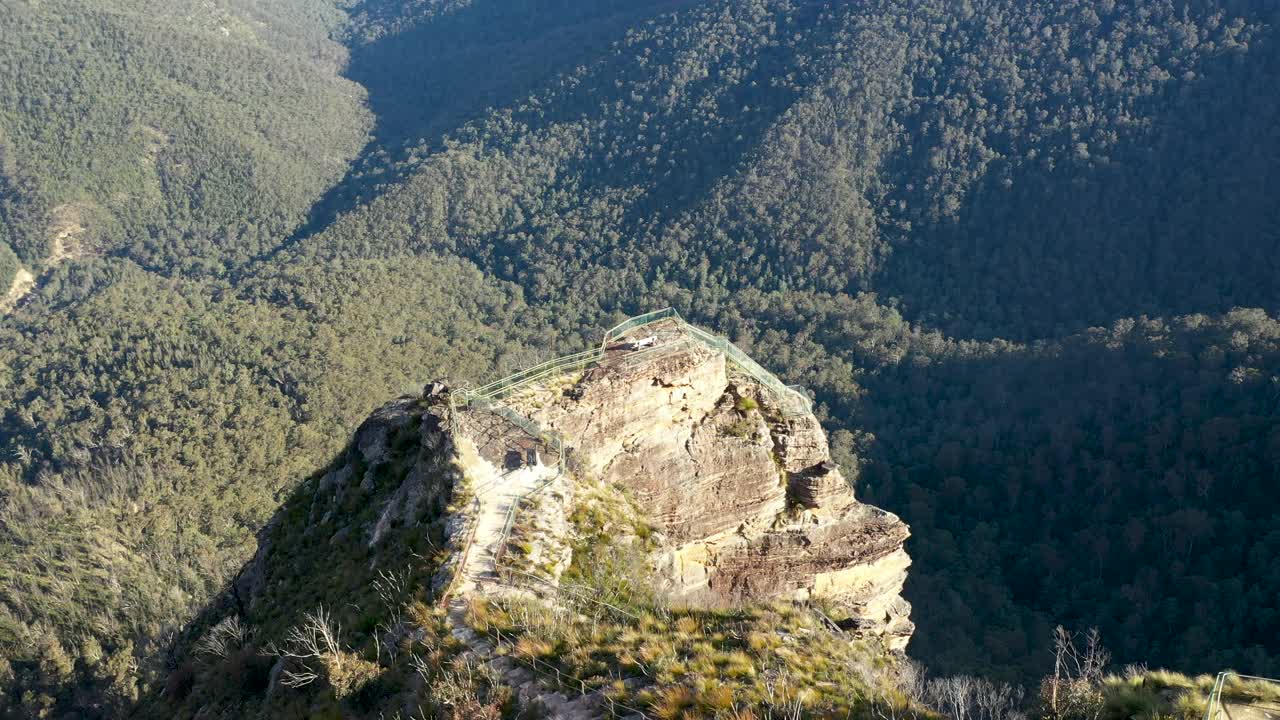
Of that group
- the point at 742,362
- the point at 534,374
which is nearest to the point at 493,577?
the point at 534,374

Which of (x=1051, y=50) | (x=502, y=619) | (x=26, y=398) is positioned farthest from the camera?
(x=1051, y=50)

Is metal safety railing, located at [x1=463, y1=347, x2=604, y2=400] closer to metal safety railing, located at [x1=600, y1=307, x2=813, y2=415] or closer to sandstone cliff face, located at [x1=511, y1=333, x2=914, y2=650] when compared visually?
sandstone cliff face, located at [x1=511, y1=333, x2=914, y2=650]

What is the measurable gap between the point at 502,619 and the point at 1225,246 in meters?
129

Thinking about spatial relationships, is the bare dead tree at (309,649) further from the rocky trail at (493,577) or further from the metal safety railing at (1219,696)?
the metal safety railing at (1219,696)

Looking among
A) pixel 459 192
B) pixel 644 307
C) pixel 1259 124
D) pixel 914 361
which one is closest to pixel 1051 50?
pixel 1259 124

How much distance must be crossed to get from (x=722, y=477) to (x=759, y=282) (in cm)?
10722

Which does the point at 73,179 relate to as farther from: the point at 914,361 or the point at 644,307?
the point at 914,361

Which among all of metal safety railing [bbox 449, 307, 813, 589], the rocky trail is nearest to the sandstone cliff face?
metal safety railing [bbox 449, 307, 813, 589]

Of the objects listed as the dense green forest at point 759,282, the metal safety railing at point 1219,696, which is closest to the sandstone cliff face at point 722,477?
the metal safety railing at point 1219,696

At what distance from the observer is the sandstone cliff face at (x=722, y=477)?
27.4 metres

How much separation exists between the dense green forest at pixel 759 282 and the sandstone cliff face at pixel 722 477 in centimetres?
3665

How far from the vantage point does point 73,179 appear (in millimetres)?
165375

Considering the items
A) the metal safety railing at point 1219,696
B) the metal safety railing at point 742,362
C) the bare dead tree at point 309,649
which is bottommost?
the metal safety railing at point 1219,696

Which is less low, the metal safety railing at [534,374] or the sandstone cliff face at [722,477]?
the metal safety railing at [534,374]
